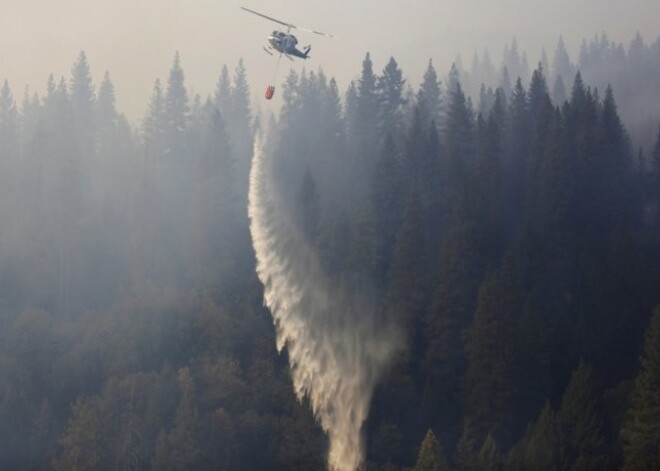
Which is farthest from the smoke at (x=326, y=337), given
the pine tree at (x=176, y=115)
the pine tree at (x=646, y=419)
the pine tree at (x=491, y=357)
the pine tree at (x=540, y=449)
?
the pine tree at (x=176, y=115)

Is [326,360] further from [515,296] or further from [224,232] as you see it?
[224,232]

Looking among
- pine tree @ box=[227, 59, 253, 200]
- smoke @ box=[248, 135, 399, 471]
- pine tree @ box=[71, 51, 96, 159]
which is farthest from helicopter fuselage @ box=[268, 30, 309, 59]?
pine tree @ box=[71, 51, 96, 159]

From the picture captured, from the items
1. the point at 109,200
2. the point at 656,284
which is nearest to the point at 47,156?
the point at 109,200

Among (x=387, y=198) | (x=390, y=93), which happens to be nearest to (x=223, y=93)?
(x=390, y=93)

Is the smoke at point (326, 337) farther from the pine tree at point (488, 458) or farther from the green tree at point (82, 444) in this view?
the green tree at point (82, 444)

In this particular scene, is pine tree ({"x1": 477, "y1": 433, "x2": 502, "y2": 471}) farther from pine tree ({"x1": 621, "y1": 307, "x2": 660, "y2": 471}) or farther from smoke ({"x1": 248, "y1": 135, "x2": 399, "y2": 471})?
smoke ({"x1": 248, "y1": 135, "x2": 399, "y2": 471})

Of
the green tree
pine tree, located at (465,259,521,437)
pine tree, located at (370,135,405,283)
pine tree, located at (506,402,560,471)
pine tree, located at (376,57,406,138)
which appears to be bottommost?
the green tree
